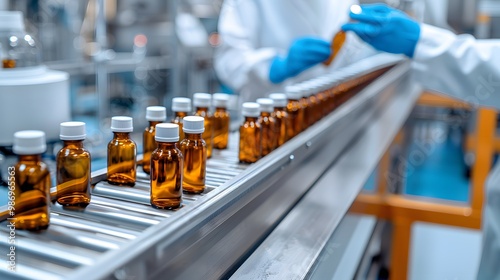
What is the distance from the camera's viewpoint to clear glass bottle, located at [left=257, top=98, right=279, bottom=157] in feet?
3.41

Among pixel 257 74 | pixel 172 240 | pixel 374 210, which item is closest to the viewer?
pixel 172 240

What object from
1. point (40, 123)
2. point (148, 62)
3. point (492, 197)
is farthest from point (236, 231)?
point (148, 62)

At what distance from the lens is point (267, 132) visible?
1.06 meters

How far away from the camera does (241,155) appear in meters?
1.02

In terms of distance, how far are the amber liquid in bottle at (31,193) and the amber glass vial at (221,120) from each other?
0.48 m

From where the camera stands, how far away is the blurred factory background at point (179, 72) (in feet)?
9.03

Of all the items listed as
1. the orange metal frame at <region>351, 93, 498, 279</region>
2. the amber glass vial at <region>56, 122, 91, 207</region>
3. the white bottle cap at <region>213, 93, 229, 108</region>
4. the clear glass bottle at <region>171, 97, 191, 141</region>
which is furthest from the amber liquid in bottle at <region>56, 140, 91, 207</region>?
the orange metal frame at <region>351, 93, 498, 279</region>

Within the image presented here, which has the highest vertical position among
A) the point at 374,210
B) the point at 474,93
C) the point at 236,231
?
the point at 474,93

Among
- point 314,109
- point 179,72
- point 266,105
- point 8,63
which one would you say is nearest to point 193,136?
point 266,105

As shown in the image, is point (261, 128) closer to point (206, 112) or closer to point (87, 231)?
point (206, 112)

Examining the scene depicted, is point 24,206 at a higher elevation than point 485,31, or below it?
below

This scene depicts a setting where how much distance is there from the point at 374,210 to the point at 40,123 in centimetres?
121

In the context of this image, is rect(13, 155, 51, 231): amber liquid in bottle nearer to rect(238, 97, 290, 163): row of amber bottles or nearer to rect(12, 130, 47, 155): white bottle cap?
rect(12, 130, 47, 155): white bottle cap

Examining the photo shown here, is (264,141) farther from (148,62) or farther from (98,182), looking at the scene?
(148,62)
